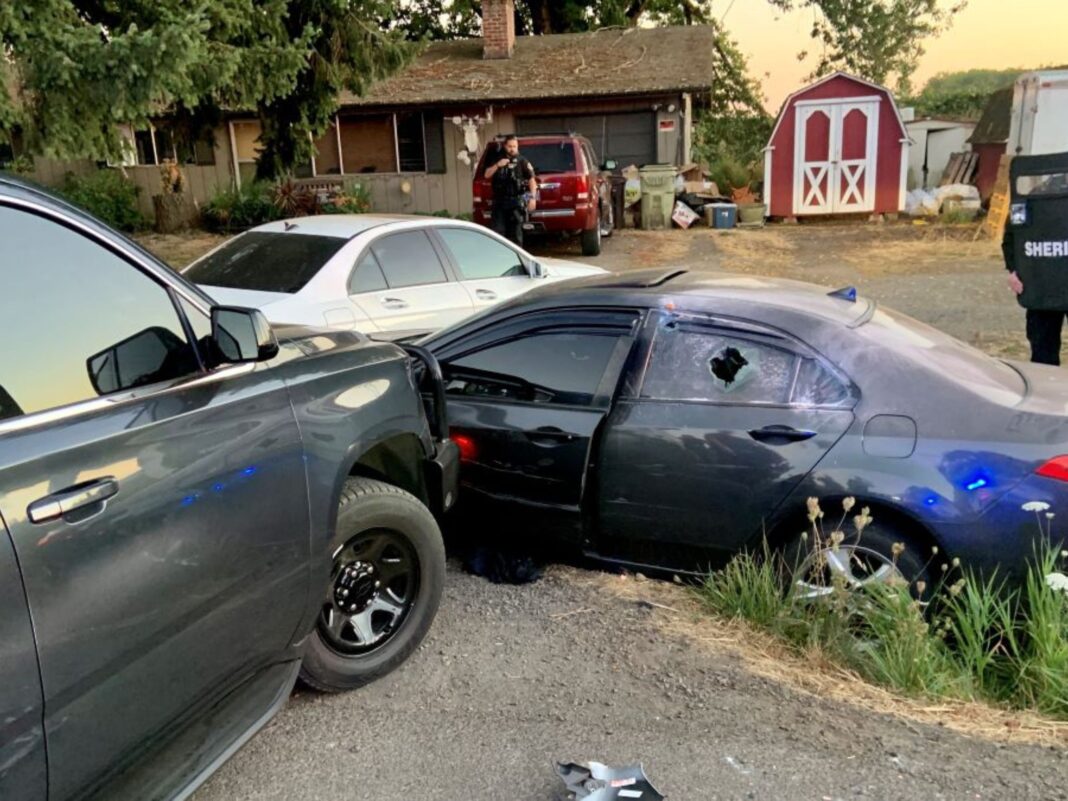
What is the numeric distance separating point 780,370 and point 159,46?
6.16 meters

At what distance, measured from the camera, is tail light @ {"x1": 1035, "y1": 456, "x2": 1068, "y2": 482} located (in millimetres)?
3402

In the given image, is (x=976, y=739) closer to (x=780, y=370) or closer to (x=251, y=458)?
(x=780, y=370)

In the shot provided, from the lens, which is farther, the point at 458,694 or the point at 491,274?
the point at 491,274

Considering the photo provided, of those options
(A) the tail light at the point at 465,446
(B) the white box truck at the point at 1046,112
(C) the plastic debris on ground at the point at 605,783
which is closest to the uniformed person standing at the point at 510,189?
(B) the white box truck at the point at 1046,112

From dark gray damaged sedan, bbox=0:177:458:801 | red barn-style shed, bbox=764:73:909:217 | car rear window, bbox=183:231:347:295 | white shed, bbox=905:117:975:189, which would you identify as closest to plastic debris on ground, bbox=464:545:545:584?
dark gray damaged sedan, bbox=0:177:458:801

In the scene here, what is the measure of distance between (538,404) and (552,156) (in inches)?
475

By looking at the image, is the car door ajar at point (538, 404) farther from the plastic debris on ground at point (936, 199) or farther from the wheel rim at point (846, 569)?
the plastic debris on ground at point (936, 199)

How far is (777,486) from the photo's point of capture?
378 centimetres

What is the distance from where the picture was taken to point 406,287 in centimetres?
709

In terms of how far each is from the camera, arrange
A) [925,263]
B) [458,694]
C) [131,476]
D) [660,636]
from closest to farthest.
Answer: [131,476] → [458,694] → [660,636] → [925,263]

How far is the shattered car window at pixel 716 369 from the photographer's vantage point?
3910 mm

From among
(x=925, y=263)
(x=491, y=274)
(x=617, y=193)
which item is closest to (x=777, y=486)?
(x=491, y=274)

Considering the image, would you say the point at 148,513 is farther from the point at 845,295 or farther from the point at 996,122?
the point at 996,122

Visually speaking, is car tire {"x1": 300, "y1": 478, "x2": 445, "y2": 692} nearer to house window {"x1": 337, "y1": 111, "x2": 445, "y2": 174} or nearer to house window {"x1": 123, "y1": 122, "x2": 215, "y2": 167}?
house window {"x1": 337, "y1": 111, "x2": 445, "y2": 174}
